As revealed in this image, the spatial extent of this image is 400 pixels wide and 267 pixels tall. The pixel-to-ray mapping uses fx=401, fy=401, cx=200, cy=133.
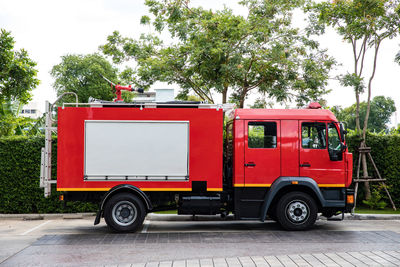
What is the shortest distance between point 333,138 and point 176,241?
14.9ft

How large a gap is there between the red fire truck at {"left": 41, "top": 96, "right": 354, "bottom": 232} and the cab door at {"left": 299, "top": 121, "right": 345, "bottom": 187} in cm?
2

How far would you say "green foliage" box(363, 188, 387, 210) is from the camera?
509 inches

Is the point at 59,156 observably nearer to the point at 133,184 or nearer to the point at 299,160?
the point at 133,184

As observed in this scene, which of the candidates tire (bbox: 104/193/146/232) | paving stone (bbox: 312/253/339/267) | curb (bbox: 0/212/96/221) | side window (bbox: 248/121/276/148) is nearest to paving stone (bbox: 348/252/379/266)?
paving stone (bbox: 312/253/339/267)

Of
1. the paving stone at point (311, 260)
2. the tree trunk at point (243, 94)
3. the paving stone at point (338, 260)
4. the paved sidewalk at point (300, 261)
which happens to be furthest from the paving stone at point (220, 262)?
the tree trunk at point (243, 94)

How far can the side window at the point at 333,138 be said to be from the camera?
9766 mm

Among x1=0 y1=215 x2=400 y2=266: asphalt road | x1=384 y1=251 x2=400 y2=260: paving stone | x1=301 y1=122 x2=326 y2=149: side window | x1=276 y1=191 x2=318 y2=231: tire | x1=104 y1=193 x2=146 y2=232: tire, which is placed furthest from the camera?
x1=301 y1=122 x2=326 y2=149: side window

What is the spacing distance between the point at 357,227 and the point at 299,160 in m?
2.55

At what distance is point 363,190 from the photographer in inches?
531

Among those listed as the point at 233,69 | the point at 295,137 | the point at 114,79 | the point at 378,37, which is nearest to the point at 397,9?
the point at 378,37

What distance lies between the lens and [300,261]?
652cm

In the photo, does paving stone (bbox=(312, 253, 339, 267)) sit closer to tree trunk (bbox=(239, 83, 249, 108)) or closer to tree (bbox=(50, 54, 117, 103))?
tree trunk (bbox=(239, 83, 249, 108))

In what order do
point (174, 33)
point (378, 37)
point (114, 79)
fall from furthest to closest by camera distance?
1. point (114, 79)
2. point (174, 33)
3. point (378, 37)

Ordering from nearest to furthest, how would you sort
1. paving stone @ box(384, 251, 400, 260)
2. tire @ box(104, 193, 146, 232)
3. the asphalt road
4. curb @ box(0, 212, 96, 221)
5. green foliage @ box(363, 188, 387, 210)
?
1. paving stone @ box(384, 251, 400, 260)
2. the asphalt road
3. tire @ box(104, 193, 146, 232)
4. curb @ box(0, 212, 96, 221)
5. green foliage @ box(363, 188, 387, 210)
